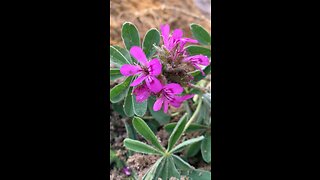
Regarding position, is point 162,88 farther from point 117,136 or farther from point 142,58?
point 117,136

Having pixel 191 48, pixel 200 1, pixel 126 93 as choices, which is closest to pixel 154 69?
pixel 126 93

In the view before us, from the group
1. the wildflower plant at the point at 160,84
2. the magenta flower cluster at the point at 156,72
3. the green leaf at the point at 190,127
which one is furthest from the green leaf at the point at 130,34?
the green leaf at the point at 190,127

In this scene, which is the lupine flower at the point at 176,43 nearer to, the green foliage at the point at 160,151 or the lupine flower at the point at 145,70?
the lupine flower at the point at 145,70

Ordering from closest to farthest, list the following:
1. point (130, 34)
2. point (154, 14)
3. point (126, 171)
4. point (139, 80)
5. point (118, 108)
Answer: point (139, 80) → point (130, 34) → point (126, 171) → point (118, 108) → point (154, 14)

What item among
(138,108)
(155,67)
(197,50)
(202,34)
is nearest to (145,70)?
(155,67)

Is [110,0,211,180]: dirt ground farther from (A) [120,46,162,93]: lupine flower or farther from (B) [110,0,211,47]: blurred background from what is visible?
(A) [120,46,162,93]: lupine flower

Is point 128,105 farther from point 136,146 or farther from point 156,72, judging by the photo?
point 156,72

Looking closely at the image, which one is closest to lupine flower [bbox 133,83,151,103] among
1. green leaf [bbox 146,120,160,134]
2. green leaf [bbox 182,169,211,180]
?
green leaf [bbox 182,169,211,180]
